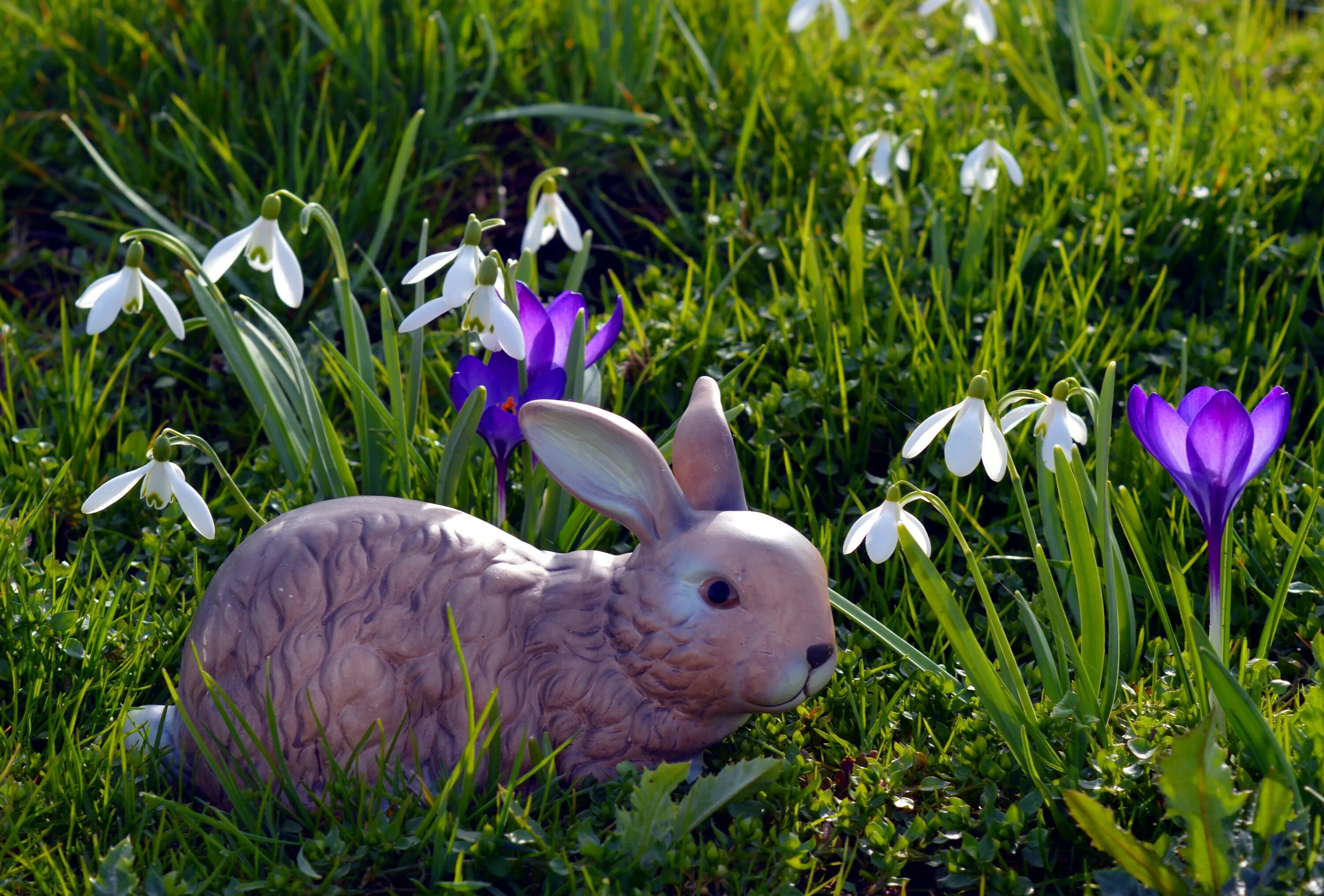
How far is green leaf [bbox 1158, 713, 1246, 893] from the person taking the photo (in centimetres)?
162

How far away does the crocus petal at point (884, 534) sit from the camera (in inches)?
72.1

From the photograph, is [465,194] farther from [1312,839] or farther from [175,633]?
[1312,839]

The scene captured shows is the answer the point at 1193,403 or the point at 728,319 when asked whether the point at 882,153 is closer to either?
the point at 728,319

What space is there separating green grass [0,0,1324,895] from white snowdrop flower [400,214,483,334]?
56 centimetres

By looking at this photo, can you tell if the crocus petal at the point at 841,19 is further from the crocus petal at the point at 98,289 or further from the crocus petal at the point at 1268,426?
the crocus petal at the point at 98,289

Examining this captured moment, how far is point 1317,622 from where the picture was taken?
2.26 metres

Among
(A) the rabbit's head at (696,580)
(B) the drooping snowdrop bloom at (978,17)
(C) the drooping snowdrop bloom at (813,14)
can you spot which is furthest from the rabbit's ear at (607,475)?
(B) the drooping snowdrop bloom at (978,17)

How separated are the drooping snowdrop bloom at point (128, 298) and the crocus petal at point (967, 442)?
4.01 ft

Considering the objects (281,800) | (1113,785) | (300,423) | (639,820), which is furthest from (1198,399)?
(300,423)

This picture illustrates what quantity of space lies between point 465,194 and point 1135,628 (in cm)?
220

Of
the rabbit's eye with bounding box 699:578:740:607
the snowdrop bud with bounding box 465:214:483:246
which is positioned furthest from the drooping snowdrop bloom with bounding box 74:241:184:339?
the rabbit's eye with bounding box 699:578:740:607

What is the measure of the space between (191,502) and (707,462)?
0.78 m

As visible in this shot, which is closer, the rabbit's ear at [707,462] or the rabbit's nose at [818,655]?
the rabbit's nose at [818,655]

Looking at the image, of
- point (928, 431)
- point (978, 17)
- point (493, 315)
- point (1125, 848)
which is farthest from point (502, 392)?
point (978, 17)
